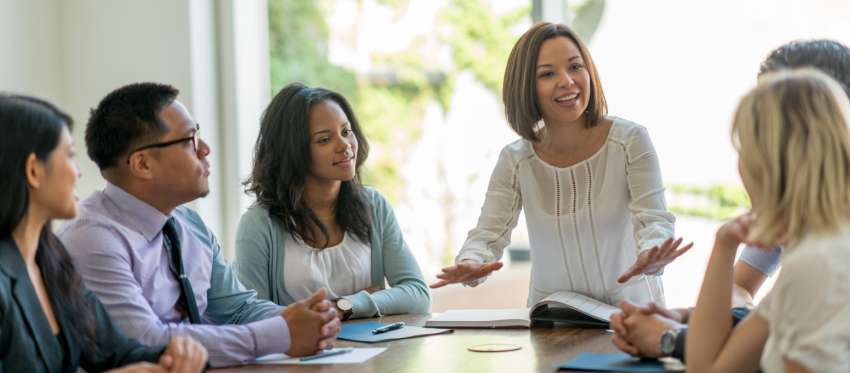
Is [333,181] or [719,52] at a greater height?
[719,52]

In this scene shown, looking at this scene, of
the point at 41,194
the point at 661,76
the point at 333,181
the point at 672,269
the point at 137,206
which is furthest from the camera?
the point at 672,269

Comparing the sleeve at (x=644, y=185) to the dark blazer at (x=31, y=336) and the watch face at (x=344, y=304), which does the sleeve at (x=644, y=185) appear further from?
the dark blazer at (x=31, y=336)

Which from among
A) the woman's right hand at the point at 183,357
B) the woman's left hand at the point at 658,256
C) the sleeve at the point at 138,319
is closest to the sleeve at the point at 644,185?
the woman's left hand at the point at 658,256

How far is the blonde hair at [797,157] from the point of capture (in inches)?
71.2

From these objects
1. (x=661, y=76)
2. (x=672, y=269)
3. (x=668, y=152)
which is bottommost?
Result: (x=672, y=269)

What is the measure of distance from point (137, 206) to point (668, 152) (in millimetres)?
3972

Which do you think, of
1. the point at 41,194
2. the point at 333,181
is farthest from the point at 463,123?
the point at 41,194

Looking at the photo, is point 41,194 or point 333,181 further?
point 333,181

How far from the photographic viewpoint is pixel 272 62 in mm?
7648

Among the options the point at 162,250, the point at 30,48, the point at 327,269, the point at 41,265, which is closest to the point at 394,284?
the point at 327,269

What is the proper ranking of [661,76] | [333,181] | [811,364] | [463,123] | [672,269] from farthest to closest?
1. [463,123]
2. [672,269]
3. [661,76]
4. [333,181]
5. [811,364]

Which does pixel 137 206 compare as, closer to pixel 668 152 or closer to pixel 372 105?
pixel 668 152

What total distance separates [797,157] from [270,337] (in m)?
1.25

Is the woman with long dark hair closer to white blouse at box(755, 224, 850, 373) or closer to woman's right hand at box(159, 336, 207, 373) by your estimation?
woman's right hand at box(159, 336, 207, 373)
